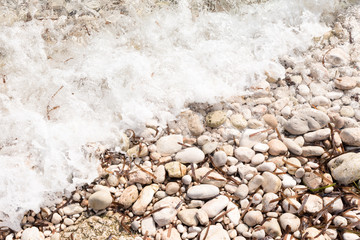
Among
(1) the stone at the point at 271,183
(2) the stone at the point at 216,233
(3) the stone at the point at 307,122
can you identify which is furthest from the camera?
(3) the stone at the point at 307,122

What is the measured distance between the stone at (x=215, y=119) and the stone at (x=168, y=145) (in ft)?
1.02

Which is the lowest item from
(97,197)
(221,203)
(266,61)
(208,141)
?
(97,197)

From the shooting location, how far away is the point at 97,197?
2.25 meters

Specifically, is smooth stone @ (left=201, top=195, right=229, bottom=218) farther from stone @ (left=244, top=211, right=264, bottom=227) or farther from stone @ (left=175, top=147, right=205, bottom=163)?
stone @ (left=175, top=147, right=205, bottom=163)

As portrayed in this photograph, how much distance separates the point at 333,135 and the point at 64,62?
106 inches

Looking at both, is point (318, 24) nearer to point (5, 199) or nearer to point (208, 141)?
point (208, 141)

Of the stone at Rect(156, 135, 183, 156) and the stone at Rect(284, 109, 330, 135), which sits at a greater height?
the stone at Rect(284, 109, 330, 135)

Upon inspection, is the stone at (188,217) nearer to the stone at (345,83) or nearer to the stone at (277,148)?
the stone at (277,148)

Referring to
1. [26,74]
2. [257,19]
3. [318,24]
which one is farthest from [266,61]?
[26,74]

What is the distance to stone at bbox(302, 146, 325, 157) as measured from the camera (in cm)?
252

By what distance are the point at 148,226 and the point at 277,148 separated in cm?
121

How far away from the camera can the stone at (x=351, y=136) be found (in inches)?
99.5

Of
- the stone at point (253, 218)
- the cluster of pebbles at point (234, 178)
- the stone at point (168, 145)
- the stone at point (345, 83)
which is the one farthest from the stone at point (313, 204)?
the stone at point (345, 83)

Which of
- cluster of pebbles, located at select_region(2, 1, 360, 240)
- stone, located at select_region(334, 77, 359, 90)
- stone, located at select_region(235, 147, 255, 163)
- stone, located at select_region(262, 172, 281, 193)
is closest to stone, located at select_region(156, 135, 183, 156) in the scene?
cluster of pebbles, located at select_region(2, 1, 360, 240)
